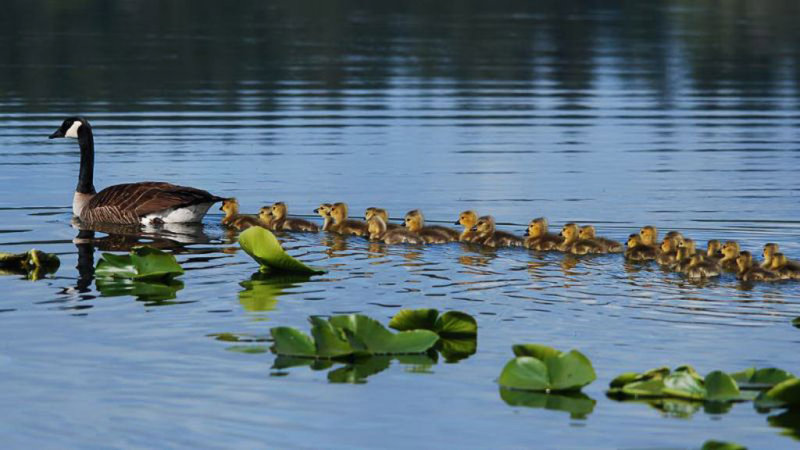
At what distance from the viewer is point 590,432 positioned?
38.4 feet

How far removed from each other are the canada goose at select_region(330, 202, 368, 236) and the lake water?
37cm

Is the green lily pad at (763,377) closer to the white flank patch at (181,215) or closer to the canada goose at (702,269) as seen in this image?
the canada goose at (702,269)

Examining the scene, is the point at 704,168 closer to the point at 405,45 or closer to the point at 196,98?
the point at 196,98

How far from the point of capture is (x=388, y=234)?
65.4 feet

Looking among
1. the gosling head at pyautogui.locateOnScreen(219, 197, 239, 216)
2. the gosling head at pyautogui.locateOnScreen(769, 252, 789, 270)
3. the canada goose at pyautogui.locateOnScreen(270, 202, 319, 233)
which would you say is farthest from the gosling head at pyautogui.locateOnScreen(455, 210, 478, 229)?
the gosling head at pyautogui.locateOnScreen(769, 252, 789, 270)

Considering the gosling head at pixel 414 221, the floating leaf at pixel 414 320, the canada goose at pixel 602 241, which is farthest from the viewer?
the gosling head at pixel 414 221

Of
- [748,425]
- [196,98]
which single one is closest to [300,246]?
[748,425]

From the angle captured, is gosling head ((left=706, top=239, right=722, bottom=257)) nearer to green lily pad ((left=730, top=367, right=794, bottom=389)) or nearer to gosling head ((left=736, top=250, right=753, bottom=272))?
gosling head ((left=736, top=250, right=753, bottom=272))

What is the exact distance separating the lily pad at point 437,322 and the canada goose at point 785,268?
3900 millimetres

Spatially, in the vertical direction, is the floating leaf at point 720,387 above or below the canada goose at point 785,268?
below

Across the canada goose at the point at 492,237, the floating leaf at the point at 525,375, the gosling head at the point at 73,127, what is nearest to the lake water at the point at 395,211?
the floating leaf at the point at 525,375

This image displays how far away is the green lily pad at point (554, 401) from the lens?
1232 cm

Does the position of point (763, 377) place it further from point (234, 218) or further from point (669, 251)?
point (234, 218)

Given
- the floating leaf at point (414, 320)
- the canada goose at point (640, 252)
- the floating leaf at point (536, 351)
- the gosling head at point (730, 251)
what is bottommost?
the floating leaf at point (536, 351)
